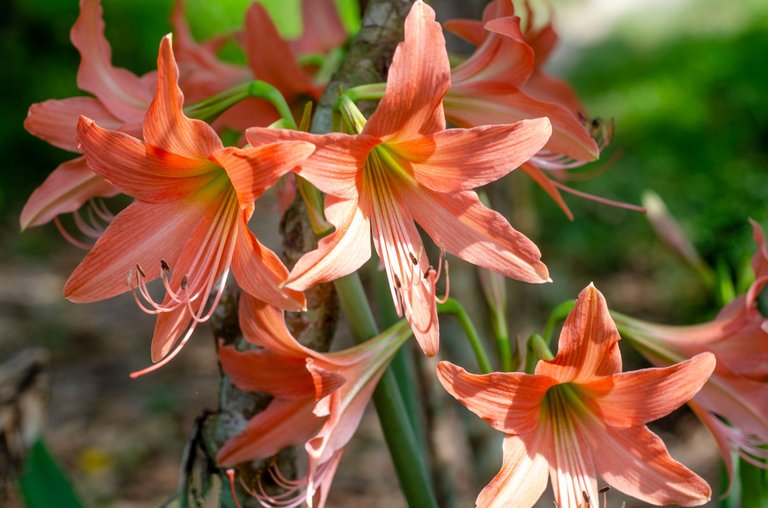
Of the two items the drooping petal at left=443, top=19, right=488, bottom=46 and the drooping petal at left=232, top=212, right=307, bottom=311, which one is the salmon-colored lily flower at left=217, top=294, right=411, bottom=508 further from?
the drooping petal at left=443, top=19, right=488, bottom=46

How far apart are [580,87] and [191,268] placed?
4451mm

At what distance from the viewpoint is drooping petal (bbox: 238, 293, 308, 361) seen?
0.80 meters

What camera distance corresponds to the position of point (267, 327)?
81cm

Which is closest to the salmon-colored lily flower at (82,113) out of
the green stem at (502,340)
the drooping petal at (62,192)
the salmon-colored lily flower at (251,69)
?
the drooping petal at (62,192)

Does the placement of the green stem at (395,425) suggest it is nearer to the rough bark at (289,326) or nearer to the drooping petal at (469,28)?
the rough bark at (289,326)

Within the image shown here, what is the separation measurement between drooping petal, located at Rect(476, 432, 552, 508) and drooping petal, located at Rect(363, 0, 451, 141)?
31cm

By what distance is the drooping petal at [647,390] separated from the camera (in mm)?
749

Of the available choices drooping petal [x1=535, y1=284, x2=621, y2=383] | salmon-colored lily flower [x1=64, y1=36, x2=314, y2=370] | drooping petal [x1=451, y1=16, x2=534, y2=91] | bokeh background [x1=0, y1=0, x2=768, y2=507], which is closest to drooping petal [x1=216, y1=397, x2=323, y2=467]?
salmon-colored lily flower [x1=64, y1=36, x2=314, y2=370]

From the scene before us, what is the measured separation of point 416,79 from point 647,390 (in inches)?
13.5

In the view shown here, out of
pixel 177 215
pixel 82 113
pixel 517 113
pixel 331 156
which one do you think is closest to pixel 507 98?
pixel 517 113

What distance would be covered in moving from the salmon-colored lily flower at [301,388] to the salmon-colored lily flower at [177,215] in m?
0.06

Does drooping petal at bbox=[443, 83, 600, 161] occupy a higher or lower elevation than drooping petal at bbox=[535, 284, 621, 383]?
higher

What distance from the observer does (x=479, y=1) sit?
1664 millimetres

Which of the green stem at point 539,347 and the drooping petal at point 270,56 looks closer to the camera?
the green stem at point 539,347
